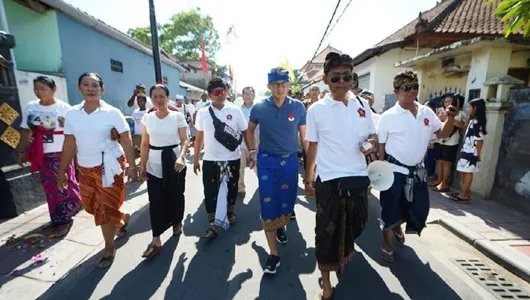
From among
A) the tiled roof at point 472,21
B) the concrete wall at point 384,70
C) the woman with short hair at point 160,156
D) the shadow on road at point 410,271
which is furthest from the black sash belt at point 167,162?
the concrete wall at point 384,70

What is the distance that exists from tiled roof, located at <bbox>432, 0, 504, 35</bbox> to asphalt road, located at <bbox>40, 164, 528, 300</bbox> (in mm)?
7694

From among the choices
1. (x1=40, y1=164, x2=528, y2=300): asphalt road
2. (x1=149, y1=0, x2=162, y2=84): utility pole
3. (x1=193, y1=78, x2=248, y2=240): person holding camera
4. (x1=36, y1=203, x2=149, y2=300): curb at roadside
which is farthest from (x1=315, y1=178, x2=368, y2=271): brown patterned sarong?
(x1=149, y1=0, x2=162, y2=84): utility pole

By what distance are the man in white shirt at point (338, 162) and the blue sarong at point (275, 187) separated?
0.51 meters

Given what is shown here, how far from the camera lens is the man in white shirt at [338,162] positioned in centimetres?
221

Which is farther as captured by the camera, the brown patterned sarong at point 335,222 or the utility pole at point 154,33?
the utility pole at point 154,33

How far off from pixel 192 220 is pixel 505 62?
5787mm

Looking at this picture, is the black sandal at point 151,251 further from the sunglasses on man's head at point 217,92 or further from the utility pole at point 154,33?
the utility pole at point 154,33

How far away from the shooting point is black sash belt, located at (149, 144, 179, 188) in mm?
3111

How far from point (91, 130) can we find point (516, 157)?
19.2 ft

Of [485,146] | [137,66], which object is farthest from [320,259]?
[137,66]

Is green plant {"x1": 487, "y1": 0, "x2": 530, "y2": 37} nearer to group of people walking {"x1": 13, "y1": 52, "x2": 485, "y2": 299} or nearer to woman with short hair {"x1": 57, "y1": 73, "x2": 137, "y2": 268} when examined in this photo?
group of people walking {"x1": 13, "y1": 52, "x2": 485, "y2": 299}

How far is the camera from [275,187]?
2822mm

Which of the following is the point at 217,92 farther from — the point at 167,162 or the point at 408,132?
the point at 408,132

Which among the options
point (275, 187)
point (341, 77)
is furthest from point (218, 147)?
point (341, 77)
